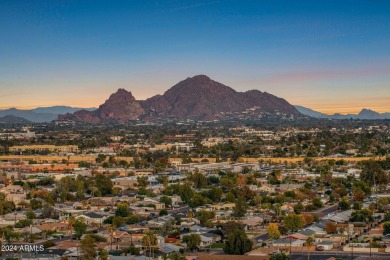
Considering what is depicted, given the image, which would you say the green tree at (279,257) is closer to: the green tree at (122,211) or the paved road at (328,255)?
the paved road at (328,255)

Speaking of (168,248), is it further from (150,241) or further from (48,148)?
(48,148)

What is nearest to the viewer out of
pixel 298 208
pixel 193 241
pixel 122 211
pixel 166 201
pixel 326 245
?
pixel 193 241

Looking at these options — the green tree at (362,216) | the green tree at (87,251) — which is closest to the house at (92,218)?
the green tree at (87,251)

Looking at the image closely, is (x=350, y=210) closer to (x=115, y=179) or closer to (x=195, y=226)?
(x=195, y=226)

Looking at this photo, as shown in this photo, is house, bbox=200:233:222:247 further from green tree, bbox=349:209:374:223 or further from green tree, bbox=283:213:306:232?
green tree, bbox=349:209:374:223

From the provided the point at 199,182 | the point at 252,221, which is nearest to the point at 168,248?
the point at 252,221

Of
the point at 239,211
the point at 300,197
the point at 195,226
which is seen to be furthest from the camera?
the point at 300,197

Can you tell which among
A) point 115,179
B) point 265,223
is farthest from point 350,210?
point 115,179

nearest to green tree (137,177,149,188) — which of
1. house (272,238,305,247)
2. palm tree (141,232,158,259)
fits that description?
house (272,238,305,247)
